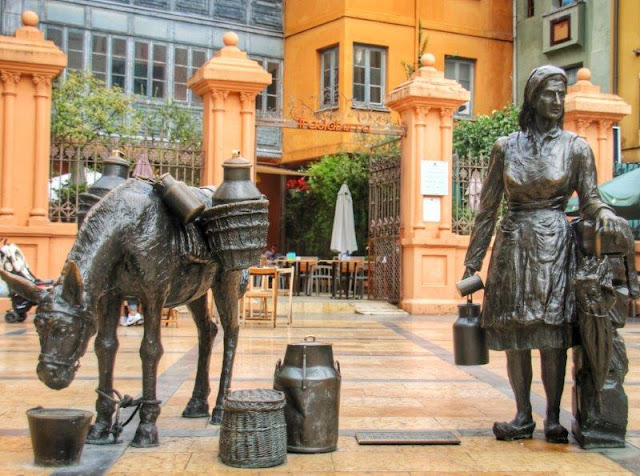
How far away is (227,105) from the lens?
14180mm

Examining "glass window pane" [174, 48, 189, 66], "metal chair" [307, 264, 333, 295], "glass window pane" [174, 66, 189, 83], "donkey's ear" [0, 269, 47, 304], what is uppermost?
"glass window pane" [174, 48, 189, 66]

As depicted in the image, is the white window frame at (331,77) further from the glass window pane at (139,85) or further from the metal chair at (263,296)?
the metal chair at (263,296)

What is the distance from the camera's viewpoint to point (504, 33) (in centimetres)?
2647

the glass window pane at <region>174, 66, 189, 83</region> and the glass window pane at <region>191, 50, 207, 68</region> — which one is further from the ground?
the glass window pane at <region>191, 50, 207, 68</region>

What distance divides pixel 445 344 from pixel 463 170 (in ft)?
19.0

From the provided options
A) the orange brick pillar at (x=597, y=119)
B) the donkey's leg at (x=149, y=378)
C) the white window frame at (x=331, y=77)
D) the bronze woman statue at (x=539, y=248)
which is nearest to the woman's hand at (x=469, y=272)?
the bronze woman statue at (x=539, y=248)

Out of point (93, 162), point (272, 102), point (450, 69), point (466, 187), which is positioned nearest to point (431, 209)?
point (466, 187)

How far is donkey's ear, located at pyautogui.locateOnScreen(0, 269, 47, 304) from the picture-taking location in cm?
412

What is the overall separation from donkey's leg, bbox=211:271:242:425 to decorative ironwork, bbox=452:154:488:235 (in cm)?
992

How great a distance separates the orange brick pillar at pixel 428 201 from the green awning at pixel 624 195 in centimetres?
235

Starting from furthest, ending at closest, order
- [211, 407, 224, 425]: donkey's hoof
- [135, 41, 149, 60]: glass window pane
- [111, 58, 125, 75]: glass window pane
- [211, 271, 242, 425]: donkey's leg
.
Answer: [135, 41, 149, 60]: glass window pane < [111, 58, 125, 75]: glass window pane < [211, 271, 242, 425]: donkey's leg < [211, 407, 224, 425]: donkey's hoof

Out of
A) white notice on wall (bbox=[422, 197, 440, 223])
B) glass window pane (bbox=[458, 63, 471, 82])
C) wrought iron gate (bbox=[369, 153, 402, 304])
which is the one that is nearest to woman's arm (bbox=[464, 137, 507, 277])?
white notice on wall (bbox=[422, 197, 440, 223])

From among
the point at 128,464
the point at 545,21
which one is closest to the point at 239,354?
the point at 128,464

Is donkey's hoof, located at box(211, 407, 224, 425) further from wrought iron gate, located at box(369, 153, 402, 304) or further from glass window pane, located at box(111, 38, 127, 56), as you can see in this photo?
glass window pane, located at box(111, 38, 127, 56)
